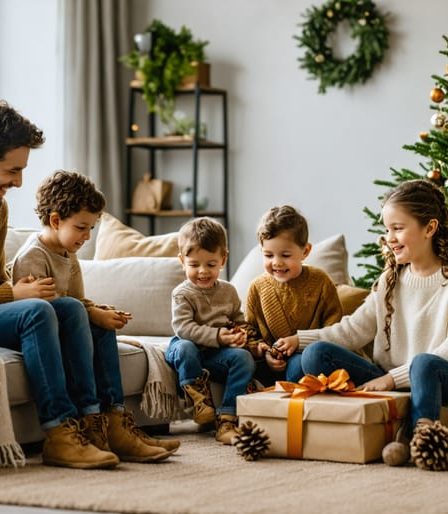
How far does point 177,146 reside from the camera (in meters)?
6.22

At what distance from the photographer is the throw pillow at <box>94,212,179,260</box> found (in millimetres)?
4238

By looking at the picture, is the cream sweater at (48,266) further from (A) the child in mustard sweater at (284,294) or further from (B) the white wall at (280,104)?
(B) the white wall at (280,104)

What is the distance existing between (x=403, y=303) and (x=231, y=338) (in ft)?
1.85

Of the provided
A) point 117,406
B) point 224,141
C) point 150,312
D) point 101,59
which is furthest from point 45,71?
point 117,406

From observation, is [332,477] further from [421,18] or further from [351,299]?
[421,18]

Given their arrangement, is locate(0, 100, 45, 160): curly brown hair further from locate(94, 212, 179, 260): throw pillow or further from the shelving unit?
the shelving unit

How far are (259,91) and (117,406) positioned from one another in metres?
3.29

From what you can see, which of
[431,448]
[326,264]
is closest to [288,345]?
[326,264]

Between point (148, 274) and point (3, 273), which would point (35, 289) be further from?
point (148, 274)

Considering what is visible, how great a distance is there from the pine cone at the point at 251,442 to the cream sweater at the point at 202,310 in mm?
504

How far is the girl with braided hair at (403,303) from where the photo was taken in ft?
10.4

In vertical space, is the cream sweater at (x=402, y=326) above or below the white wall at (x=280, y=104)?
below

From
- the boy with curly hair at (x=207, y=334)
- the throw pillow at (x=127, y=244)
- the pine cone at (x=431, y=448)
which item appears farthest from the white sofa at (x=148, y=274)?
the pine cone at (x=431, y=448)

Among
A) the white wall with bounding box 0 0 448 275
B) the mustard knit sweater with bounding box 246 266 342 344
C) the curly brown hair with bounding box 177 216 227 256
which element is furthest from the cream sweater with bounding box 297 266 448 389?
the white wall with bounding box 0 0 448 275
